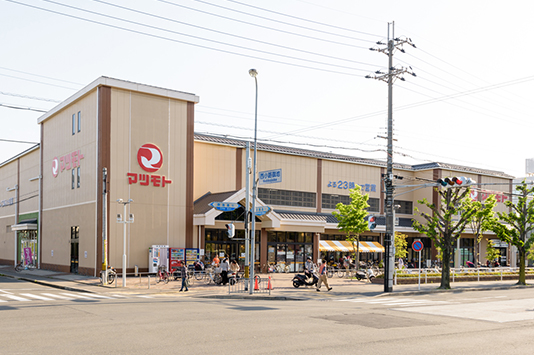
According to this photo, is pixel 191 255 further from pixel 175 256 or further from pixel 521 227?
pixel 521 227

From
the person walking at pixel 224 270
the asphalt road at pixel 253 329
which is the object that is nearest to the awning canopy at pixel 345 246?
the person walking at pixel 224 270

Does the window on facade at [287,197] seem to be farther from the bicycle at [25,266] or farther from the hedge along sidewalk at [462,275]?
the bicycle at [25,266]

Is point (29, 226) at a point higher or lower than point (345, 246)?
higher

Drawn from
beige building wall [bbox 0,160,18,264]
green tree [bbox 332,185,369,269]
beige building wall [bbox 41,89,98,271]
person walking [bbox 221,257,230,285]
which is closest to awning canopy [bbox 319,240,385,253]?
green tree [bbox 332,185,369,269]

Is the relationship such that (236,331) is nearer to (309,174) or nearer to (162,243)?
(162,243)

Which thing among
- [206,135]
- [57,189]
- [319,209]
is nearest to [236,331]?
[206,135]

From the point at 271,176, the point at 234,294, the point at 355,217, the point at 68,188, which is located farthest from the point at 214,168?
the point at 234,294

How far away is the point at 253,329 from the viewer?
13203 mm

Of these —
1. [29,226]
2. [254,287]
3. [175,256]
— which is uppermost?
[29,226]

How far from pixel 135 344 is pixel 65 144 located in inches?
1314

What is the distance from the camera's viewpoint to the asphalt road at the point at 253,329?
1080 centimetres

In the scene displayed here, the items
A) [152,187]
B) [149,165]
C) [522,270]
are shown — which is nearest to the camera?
[149,165]

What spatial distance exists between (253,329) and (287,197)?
1337 inches

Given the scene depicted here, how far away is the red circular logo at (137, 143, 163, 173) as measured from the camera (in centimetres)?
3609
